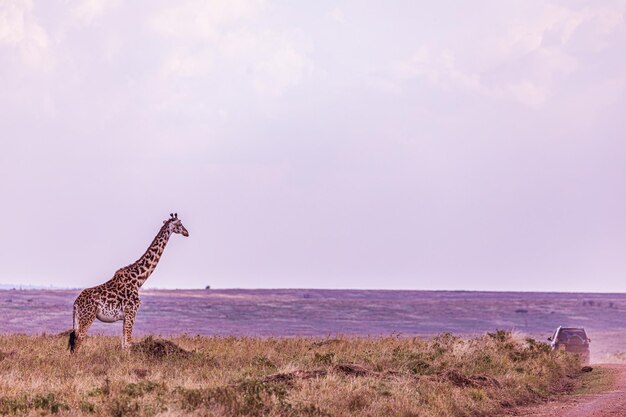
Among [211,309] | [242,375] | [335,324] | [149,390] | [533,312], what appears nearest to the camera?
[149,390]

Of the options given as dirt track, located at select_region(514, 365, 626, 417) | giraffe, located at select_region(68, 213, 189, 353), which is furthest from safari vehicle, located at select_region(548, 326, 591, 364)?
giraffe, located at select_region(68, 213, 189, 353)

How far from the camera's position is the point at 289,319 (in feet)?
275

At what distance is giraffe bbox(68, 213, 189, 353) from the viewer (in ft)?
84.5

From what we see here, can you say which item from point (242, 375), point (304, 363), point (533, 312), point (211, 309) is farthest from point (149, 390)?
point (533, 312)

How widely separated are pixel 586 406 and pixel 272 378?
617 centimetres

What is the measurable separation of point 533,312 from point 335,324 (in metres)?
27.2

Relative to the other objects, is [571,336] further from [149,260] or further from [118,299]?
[118,299]

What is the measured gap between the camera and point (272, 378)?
805 inches

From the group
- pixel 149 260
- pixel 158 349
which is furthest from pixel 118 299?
pixel 158 349

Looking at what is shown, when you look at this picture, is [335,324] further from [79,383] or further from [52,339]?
[79,383]

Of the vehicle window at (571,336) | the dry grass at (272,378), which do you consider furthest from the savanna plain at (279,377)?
the vehicle window at (571,336)

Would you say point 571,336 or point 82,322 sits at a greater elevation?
point 82,322

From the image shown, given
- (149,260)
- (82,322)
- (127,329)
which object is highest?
(149,260)

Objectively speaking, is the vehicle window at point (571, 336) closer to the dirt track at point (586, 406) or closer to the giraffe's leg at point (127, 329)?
the dirt track at point (586, 406)
